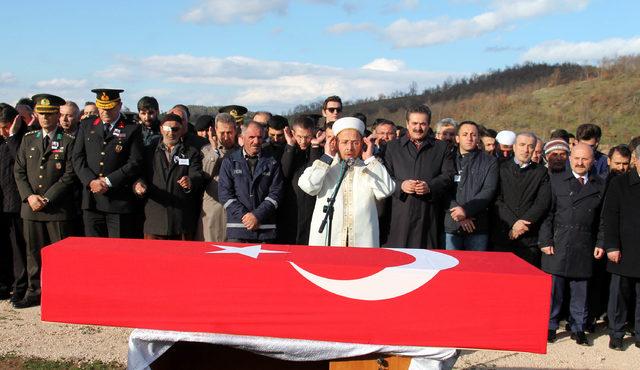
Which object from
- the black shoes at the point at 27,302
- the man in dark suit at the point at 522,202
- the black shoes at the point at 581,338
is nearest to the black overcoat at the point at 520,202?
the man in dark suit at the point at 522,202

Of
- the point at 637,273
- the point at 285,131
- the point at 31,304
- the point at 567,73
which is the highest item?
the point at 567,73

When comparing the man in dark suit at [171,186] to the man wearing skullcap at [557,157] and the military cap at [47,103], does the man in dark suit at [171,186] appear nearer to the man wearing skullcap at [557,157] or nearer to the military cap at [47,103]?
the military cap at [47,103]

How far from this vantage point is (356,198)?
16.4 feet

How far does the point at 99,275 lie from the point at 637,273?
494 centimetres

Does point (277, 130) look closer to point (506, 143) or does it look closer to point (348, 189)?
point (348, 189)

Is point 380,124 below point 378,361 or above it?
above

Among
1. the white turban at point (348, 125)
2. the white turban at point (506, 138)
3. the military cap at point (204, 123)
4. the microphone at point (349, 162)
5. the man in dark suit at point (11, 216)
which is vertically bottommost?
the man in dark suit at point (11, 216)

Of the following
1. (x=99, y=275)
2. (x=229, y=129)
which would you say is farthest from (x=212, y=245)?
(x=229, y=129)

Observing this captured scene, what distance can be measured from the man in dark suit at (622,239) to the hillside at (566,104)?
18.6 m

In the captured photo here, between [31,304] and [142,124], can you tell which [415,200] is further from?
[31,304]

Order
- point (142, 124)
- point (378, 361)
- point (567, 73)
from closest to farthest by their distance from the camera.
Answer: point (378, 361), point (142, 124), point (567, 73)

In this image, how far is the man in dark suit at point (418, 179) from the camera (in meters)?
6.10

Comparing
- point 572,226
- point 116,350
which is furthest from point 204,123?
point 572,226

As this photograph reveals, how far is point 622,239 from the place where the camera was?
6238 millimetres
